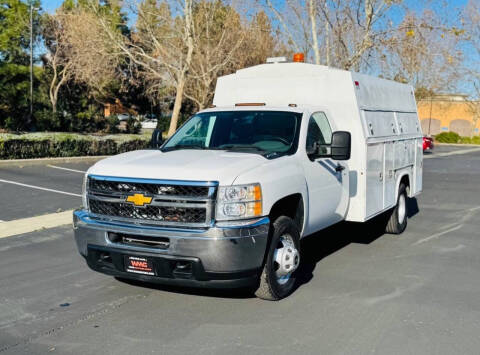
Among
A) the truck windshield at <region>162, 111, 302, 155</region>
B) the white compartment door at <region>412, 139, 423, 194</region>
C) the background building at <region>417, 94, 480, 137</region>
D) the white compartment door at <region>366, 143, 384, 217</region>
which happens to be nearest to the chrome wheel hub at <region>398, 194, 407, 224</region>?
the white compartment door at <region>412, 139, 423, 194</region>

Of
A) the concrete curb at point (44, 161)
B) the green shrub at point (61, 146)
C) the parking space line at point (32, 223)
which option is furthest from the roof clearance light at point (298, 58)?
the green shrub at point (61, 146)

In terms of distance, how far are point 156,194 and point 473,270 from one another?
168 inches

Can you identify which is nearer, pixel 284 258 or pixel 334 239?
pixel 284 258

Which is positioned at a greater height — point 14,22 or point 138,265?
point 14,22

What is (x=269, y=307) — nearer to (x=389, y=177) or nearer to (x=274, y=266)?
(x=274, y=266)

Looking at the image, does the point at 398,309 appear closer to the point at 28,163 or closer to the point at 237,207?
the point at 237,207

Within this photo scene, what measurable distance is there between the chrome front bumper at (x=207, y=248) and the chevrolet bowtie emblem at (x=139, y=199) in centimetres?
21

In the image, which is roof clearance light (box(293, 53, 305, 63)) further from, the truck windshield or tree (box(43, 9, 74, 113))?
tree (box(43, 9, 74, 113))

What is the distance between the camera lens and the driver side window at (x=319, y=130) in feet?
21.3

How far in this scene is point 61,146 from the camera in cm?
2022

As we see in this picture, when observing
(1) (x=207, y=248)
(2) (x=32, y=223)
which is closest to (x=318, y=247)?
(1) (x=207, y=248)

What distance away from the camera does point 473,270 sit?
710cm

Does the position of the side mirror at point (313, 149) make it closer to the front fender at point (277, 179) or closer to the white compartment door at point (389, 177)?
the front fender at point (277, 179)

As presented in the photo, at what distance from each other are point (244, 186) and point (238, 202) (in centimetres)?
15
